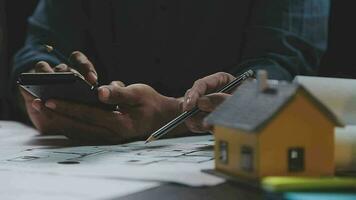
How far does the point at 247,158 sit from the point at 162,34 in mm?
1005

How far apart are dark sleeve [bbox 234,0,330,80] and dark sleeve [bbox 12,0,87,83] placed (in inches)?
16.4

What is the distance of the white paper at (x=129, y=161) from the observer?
1.86ft

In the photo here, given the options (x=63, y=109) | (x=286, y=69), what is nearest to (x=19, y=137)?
(x=63, y=109)

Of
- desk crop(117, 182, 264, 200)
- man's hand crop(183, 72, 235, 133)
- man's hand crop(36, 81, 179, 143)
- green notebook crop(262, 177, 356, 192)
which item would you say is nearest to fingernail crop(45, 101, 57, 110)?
man's hand crop(36, 81, 179, 143)

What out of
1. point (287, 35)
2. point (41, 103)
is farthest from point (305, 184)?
point (287, 35)

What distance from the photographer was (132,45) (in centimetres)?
148

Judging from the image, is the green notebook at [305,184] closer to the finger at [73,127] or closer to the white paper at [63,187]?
the white paper at [63,187]

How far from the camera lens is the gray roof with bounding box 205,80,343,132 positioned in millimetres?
464

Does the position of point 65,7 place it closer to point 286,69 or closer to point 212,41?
point 212,41

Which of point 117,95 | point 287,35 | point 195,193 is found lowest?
point 195,193

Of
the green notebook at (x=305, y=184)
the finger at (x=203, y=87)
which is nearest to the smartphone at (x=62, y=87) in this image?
the finger at (x=203, y=87)

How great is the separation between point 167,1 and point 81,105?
23.2 inches

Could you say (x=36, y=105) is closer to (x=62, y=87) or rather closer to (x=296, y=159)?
(x=62, y=87)

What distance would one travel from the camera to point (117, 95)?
88 cm
